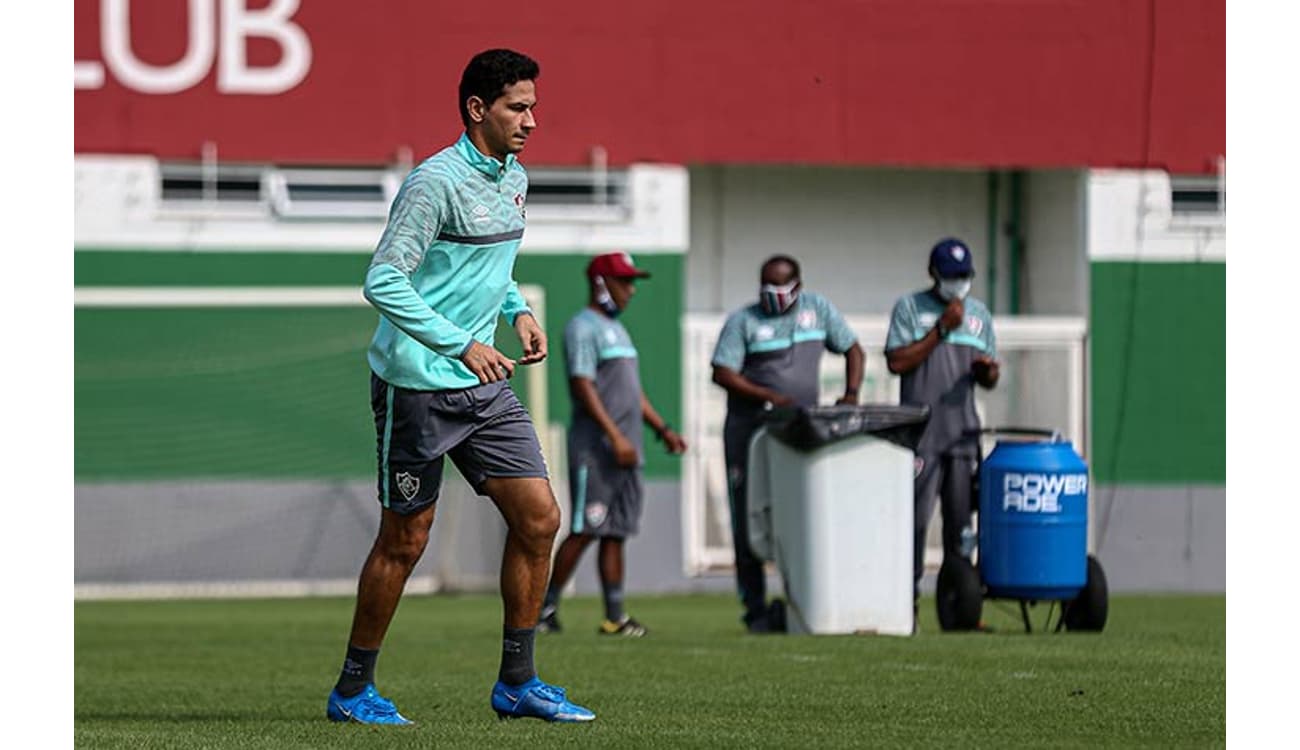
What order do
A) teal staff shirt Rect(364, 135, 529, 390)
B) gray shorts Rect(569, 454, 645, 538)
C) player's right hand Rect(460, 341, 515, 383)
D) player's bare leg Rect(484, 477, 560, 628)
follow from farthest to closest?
gray shorts Rect(569, 454, 645, 538) → player's bare leg Rect(484, 477, 560, 628) → teal staff shirt Rect(364, 135, 529, 390) → player's right hand Rect(460, 341, 515, 383)

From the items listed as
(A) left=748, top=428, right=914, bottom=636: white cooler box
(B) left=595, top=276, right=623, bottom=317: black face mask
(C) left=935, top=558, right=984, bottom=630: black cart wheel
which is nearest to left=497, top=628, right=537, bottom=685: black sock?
(A) left=748, top=428, right=914, bottom=636: white cooler box

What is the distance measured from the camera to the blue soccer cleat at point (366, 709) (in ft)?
25.1

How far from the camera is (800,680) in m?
9.54

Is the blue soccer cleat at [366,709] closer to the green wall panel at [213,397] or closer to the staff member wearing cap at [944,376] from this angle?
the staff member wearing cap at [944,376]

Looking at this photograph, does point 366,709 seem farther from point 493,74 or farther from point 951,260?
point 951,260

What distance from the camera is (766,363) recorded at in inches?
540

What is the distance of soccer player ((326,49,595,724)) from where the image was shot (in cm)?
746

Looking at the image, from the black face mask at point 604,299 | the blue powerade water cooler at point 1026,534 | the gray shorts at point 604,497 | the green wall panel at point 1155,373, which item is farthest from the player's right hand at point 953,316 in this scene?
the green wall panel at point 1155,373

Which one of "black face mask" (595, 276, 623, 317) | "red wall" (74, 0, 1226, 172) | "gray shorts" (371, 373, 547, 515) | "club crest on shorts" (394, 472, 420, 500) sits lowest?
"club crest on shorts" (394, 472, 420, 500)

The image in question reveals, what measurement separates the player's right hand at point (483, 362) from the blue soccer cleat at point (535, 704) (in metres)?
1.08

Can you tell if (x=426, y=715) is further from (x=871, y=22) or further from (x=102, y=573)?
(x=871, y=22)

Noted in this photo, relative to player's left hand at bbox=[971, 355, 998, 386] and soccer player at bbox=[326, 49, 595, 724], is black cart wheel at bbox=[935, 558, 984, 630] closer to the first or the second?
player's left hand at bbox=[971, 355, 998, 386]

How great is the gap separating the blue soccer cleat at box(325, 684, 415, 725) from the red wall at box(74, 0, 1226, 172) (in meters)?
12.7
